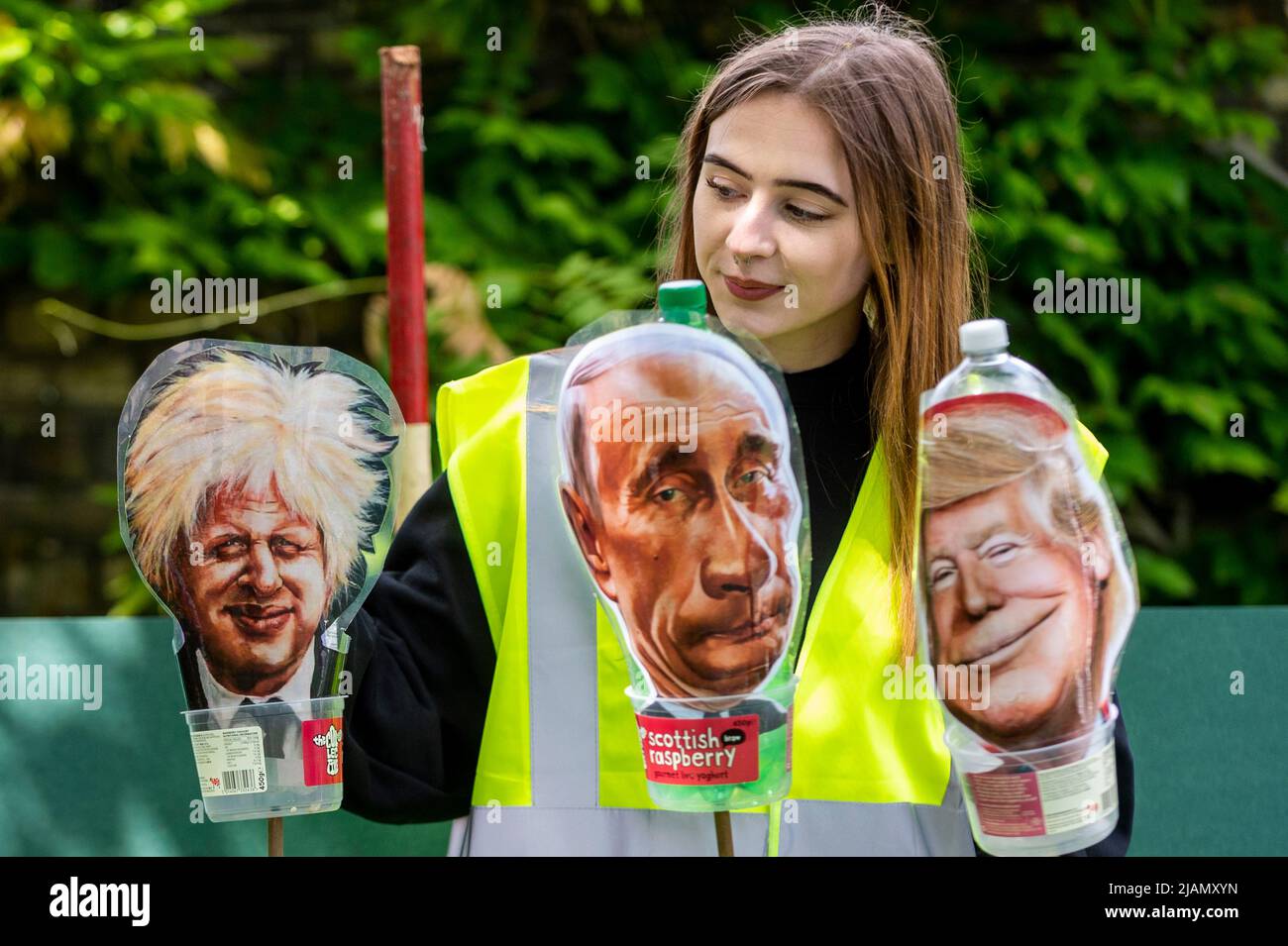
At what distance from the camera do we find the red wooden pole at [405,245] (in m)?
1.32

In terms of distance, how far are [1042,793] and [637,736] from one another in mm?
383

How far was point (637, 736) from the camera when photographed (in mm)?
1143

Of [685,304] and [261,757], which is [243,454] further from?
[685,304]

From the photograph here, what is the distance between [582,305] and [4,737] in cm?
140

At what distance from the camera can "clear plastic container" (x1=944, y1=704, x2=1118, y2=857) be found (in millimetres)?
847

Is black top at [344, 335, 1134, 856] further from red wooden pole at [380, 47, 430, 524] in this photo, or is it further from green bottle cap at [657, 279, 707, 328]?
green bottle cap at [657, 279, 707, 328]

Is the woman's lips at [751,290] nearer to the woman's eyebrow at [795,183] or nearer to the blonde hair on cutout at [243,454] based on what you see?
the woman's eyebrow at [795,183]

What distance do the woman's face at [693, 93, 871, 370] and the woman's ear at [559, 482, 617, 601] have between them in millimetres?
231

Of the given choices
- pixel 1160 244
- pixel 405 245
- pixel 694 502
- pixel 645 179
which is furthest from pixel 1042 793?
pixel 1160 244

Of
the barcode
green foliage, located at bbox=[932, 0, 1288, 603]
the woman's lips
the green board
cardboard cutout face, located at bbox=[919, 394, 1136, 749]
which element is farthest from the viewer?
green foliage, located at bbox=[932, 0, 1288, 603]

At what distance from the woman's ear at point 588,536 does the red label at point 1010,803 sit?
0.83 ft

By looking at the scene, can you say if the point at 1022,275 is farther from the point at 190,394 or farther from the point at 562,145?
the point at 190,394

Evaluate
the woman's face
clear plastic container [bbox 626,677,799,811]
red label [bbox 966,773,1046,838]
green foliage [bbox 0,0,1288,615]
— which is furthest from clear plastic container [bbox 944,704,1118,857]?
green foliage [bbox 0,0,1288,615]

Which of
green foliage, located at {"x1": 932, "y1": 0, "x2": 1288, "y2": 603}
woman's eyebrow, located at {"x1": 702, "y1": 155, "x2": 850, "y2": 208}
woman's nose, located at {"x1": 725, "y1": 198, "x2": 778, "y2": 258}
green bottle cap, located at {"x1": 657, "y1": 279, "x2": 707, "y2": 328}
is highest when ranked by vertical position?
green foliage, located at {"x1": 932, "y1": 0, "x2": 1288, "y2": 603}
